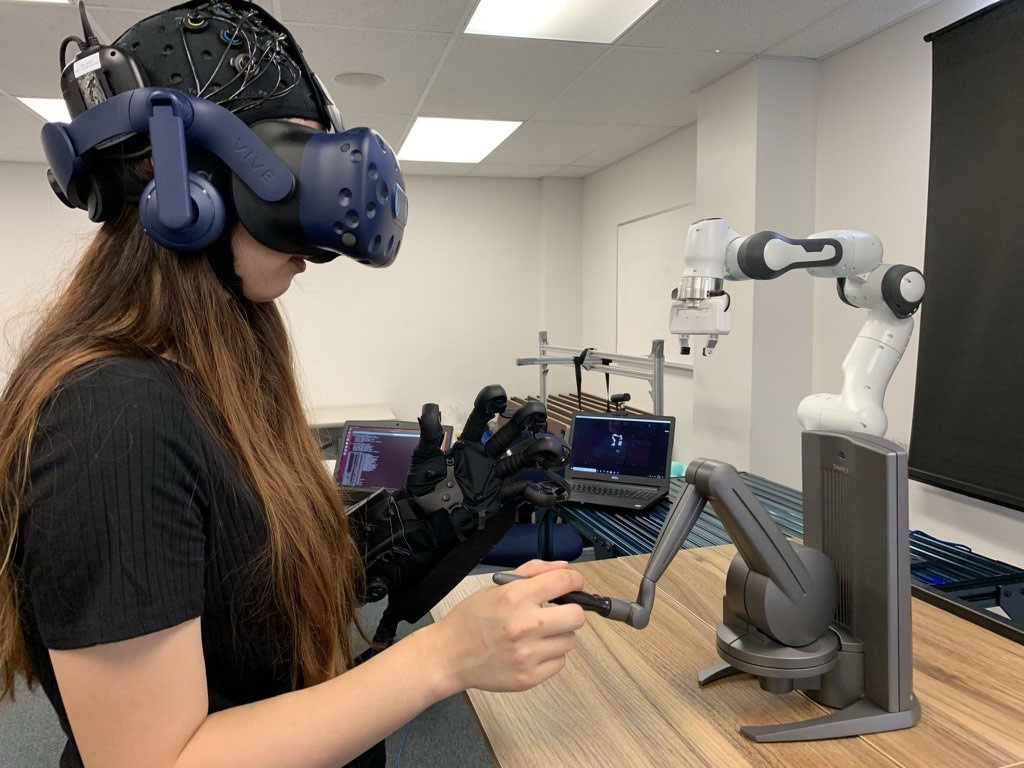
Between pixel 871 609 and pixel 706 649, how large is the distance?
25cm

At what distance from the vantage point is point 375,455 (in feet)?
8.48

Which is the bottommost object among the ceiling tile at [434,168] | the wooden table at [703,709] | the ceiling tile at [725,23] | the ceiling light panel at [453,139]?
the wooden table at [703,709]

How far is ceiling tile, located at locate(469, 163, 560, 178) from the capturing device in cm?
515

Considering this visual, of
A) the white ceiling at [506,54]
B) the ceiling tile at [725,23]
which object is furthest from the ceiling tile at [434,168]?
the ceiling tile at [725,23]

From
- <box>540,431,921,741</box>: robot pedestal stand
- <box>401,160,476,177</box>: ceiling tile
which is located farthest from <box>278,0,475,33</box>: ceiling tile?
<box>401,160,476,177</box>: ceiling tile

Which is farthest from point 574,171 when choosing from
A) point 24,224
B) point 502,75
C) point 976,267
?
point 24,224

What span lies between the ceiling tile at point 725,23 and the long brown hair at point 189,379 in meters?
2.32

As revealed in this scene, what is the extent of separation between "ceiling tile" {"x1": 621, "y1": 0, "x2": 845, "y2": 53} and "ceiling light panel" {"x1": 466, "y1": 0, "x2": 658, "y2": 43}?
72 millimetres

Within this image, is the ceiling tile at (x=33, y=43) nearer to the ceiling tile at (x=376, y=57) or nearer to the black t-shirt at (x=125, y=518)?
the ceiling tile at (x=376, y=57)

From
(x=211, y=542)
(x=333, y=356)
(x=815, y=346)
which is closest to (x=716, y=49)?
(x=815, y=346)

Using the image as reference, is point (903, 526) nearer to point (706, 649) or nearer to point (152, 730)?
point (706, 649)

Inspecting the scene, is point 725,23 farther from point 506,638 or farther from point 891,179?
point 506,638

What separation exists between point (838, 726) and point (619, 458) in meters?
1.63

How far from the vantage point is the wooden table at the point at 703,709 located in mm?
743
